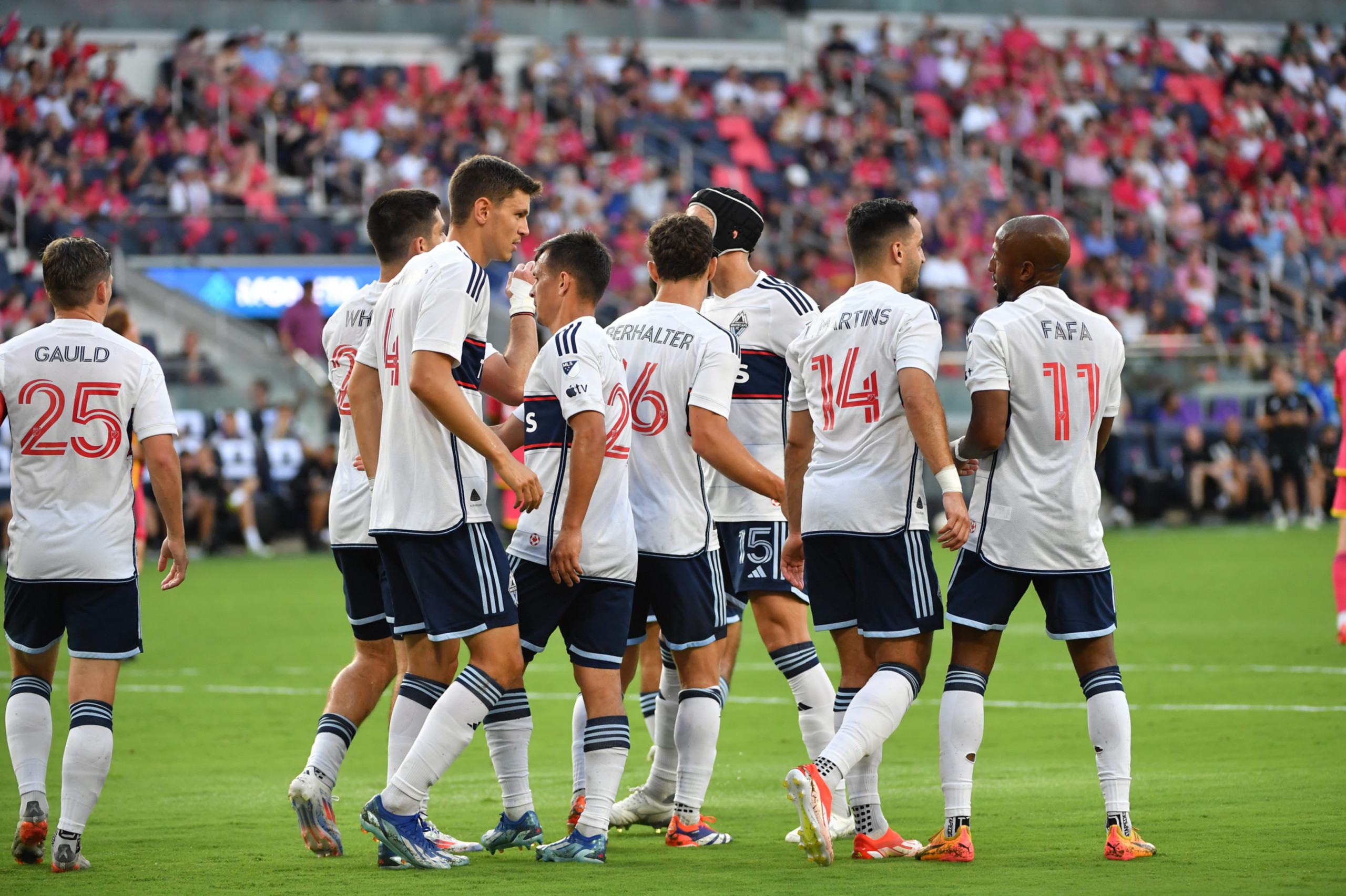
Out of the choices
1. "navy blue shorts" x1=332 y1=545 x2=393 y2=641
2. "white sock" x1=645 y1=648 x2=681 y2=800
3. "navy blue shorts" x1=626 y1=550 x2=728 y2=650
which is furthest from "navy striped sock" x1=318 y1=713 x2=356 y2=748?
"white sock" x1=645 y1=648 x2=681 y2=800

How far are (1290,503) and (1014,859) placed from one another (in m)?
19.4

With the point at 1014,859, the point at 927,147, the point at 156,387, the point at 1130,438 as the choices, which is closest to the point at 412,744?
the point at 156,387

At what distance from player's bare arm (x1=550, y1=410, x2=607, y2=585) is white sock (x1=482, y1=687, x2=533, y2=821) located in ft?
2.09

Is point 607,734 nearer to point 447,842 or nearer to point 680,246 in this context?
point 447,842

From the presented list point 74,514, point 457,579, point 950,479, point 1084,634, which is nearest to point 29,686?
point 74,514

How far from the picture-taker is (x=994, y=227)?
95.6 feet

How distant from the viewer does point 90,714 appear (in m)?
5.94

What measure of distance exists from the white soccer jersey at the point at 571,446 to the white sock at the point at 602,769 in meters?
0.55

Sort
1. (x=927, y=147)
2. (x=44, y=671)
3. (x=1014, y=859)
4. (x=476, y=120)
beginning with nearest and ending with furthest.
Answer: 1. (x=1014, y=859)
2. (x=44, y=671)
3. (x=476, y=120)
4. (x=927, y=147)

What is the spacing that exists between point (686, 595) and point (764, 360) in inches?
56.1

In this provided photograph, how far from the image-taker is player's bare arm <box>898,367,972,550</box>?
18.9ft

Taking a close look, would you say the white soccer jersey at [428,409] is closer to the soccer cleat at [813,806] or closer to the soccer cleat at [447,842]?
the soccer cleat at [447,842]

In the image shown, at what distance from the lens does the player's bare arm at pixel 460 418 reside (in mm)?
5410

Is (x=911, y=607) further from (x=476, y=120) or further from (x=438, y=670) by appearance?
(x=476, y=120)
